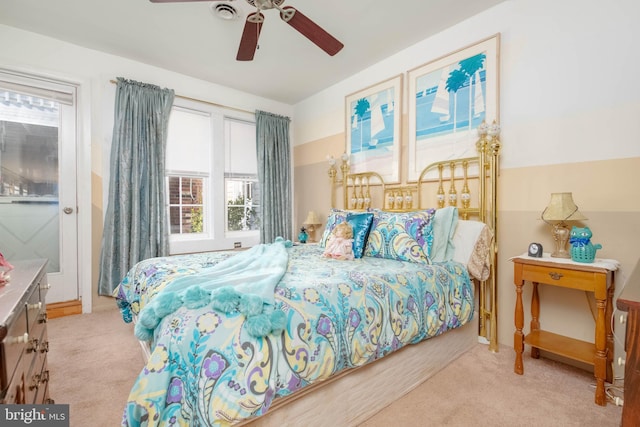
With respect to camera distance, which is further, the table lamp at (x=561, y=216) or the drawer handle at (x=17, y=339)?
the table lamp at (x=561, y=216)

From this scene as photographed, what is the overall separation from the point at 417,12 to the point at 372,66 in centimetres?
94

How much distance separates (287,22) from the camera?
1874mm

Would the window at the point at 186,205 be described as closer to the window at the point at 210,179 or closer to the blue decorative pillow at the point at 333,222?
the window at the point at 210,179

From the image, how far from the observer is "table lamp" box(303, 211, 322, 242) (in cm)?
395

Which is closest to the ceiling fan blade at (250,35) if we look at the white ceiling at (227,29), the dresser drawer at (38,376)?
the white ceiling at (227,29)

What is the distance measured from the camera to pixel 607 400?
5.43 feet

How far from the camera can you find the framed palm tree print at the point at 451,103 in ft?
7.88

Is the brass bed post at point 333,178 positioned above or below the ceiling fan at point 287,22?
below

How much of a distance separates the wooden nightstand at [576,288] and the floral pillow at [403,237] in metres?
0.59

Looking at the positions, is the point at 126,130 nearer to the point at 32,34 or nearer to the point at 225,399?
the point at 32,34

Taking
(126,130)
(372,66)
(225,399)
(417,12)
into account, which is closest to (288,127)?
(372,66)

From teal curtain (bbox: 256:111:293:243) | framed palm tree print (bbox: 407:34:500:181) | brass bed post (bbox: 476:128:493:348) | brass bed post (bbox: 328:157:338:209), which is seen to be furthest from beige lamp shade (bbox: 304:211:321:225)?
brass bed post (bbox: 476:128:493:348)

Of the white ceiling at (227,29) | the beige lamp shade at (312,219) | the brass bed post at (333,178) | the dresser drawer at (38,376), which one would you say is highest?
the white ceiling at (227,29)

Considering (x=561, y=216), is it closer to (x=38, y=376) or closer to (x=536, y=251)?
(x=536, y=251)
